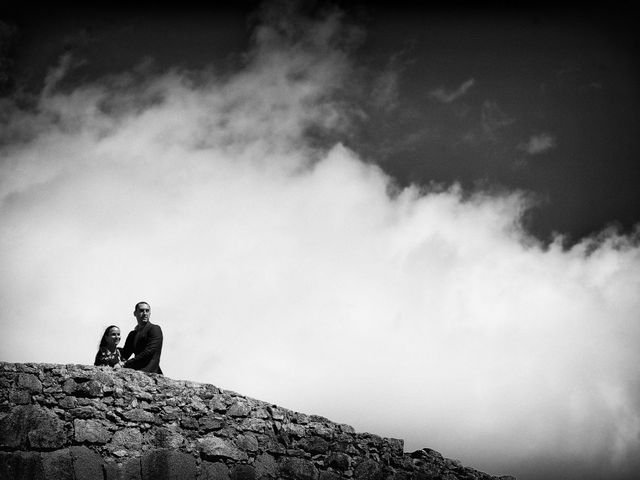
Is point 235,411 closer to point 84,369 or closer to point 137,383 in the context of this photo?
point 137,383

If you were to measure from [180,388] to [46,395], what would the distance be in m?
1.61

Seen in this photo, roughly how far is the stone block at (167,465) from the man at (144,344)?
137cm

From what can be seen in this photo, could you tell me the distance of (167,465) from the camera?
691cm

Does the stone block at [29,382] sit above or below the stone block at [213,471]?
above

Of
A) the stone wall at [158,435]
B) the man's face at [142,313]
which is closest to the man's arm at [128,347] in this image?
the man's face at [142,313]

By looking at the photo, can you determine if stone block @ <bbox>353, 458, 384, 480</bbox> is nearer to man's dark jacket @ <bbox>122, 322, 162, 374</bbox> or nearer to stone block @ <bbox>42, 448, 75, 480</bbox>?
man's dark jacket @ <bbox>122, 322, 162, 374</bbox>

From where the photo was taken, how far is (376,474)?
8375mm

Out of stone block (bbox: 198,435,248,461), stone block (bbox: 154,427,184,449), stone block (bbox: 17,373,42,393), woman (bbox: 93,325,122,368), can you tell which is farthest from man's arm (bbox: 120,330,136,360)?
stone block (bbox: 198,435,248,461)

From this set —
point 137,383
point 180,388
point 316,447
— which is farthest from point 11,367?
point 316,447

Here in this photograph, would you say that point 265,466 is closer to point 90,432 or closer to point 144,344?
point 90,432

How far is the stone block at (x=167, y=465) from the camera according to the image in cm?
678

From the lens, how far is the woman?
7730 millimetres

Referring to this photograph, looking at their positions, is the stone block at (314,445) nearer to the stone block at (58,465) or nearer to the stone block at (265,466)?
the stone block at (265,466)

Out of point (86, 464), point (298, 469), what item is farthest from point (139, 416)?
point (298, 469)
